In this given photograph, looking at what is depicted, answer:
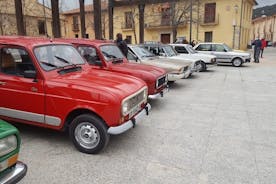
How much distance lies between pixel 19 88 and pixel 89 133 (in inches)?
56.4

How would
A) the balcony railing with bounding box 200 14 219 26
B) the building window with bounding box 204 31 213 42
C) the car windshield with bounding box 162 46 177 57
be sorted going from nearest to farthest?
the car windshield with bounding box 162 46 177 57 < the balcony railing with bounding box 200 14 219 26 < the building window with bounding box 204 31 213 42

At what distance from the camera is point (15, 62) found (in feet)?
14.4

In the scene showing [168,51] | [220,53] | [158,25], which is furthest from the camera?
[158,25]

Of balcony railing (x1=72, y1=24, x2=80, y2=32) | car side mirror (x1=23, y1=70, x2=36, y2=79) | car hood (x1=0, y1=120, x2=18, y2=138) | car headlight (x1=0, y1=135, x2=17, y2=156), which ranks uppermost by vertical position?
balcony railing (x1=72, y1=24, x2=80, y2=32)

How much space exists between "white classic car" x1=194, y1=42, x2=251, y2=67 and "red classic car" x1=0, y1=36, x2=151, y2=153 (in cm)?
1361

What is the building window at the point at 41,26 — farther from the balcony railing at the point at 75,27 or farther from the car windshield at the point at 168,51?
the car windshield at the point at 168,51

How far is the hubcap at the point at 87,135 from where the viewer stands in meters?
4.01

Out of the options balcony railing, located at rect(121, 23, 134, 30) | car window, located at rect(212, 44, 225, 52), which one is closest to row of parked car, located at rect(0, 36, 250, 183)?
car window, located at rect(212, 44, 225, 52)

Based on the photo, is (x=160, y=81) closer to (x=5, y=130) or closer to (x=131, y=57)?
(x=131, y=57)

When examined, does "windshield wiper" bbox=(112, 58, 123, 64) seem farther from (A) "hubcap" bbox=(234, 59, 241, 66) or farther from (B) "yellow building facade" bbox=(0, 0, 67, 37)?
(B) "yellow building facade" bbox=(0, 0, 67, 37)

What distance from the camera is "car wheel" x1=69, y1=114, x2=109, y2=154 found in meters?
3.92

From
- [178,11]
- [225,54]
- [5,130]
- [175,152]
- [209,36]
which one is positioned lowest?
[175,152]

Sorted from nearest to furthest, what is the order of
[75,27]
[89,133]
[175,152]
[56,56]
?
[89,133], [175,152], [56,56], [75,27]

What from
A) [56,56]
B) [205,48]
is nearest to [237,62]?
[205,48]
